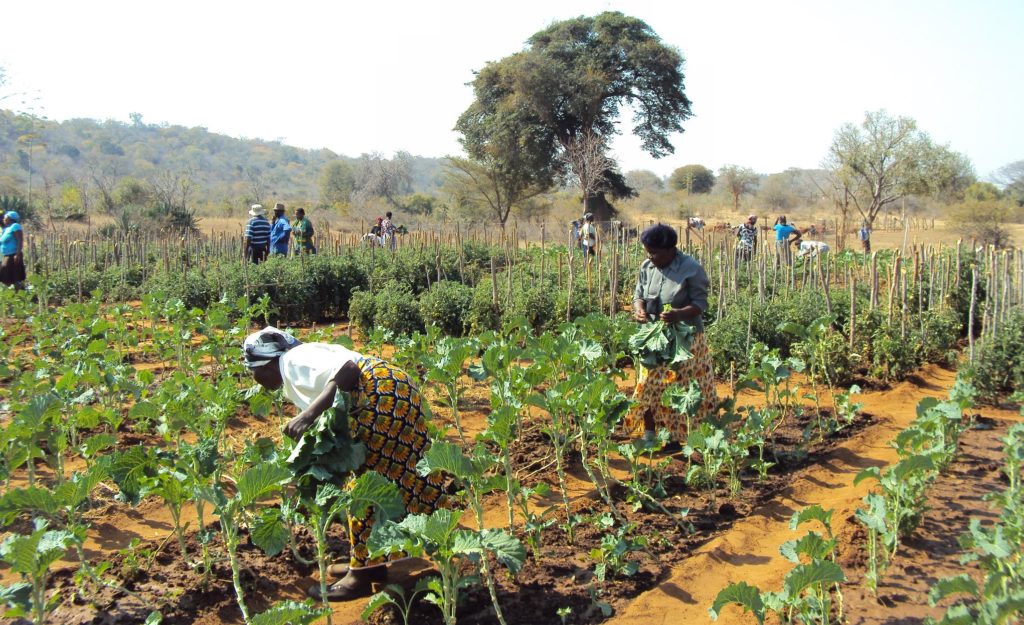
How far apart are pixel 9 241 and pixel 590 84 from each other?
19857 millimetres

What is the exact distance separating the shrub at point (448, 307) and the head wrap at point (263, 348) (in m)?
5.46

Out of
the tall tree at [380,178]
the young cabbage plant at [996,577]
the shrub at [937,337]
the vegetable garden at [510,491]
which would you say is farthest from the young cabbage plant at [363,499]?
the tall tree at [380,178]

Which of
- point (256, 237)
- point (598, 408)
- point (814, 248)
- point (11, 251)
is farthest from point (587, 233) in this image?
point (598, 408)

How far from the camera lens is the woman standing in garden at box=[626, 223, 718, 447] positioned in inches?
179

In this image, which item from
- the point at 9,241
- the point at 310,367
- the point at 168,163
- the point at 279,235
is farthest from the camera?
the point at 168,163

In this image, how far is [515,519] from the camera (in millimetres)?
4223

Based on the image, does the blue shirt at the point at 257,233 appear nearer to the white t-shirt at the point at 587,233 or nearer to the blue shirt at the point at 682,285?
the white t-shirt at the point at 587,233

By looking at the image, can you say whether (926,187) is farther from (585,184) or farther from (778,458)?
(778,458)

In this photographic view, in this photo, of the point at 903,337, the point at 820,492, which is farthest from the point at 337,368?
the point at 903,337

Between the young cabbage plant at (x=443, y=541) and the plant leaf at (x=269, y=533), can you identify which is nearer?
the young cabbage plant at (x=443, y=541)

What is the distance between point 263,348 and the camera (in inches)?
126

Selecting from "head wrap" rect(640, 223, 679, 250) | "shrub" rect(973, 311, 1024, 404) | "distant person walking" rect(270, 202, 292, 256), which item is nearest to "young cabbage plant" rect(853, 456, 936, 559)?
"head wrap" rect(640, 223, 679, 250)

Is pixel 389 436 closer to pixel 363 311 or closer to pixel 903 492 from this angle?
pixel 903 492

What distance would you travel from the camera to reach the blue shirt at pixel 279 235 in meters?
12.3
